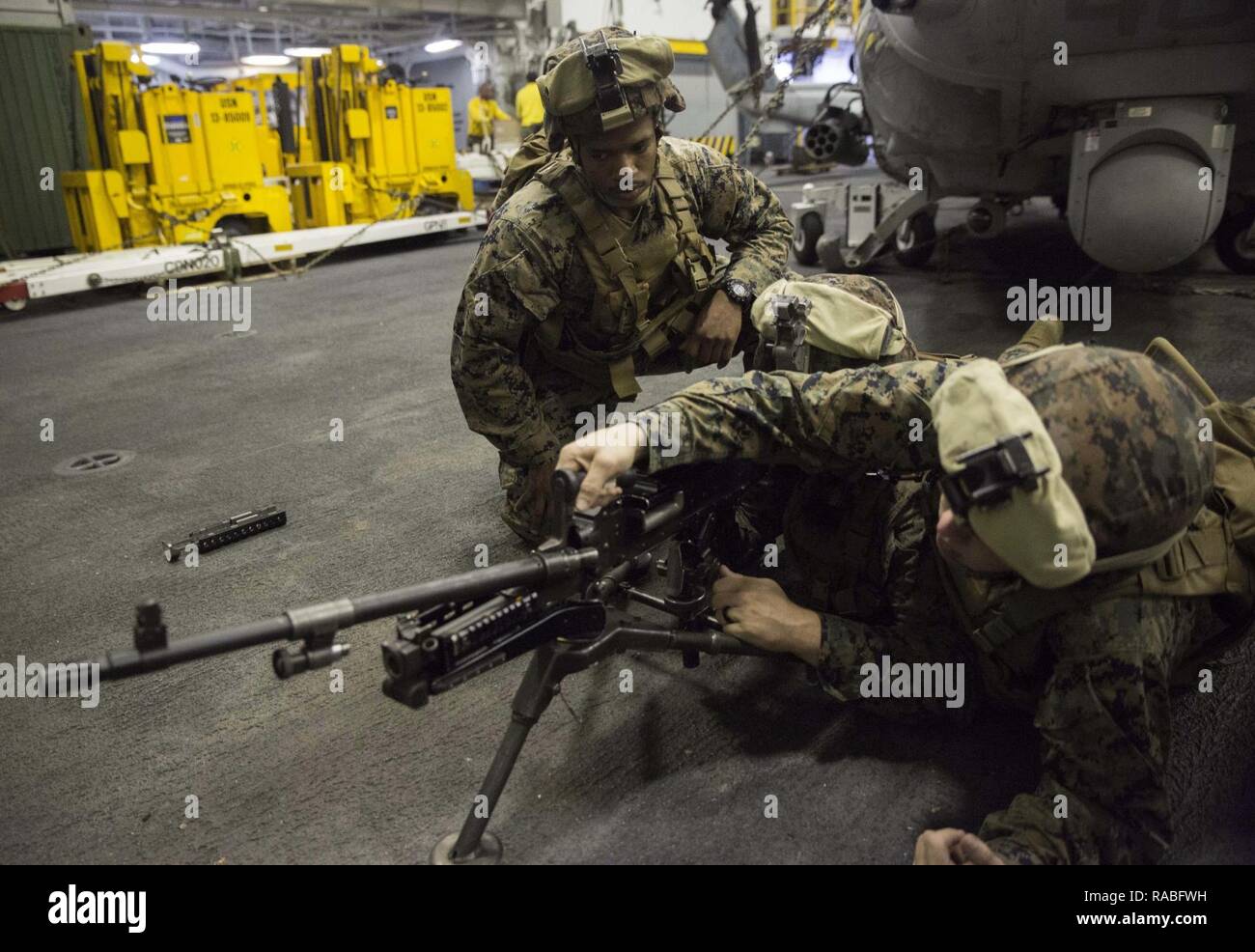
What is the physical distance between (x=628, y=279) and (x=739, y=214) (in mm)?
718

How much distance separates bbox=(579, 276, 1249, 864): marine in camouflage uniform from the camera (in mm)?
1483

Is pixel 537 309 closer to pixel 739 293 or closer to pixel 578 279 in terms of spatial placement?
pixel 578 279

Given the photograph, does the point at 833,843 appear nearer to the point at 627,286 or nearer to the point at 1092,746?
the point at 1092,746

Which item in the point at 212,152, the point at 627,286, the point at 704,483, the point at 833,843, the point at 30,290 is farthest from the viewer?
the point at 212,152

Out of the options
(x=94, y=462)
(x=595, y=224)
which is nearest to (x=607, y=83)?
(x=595, y=224)

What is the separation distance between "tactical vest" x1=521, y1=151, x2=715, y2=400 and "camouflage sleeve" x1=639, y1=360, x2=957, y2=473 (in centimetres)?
98

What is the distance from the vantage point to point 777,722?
7.30ft

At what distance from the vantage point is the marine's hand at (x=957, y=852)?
158cm

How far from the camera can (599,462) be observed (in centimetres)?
174

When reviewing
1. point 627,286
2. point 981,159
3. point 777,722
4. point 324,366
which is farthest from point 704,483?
point 981,159

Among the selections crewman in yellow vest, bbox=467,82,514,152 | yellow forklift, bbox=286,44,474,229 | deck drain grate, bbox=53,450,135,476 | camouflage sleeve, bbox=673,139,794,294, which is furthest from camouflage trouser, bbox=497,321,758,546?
crewman in yellow vest, bbox=467,82,514,152

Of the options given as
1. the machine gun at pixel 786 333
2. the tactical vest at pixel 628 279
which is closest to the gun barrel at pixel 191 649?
the machine gun at pixel 786 333

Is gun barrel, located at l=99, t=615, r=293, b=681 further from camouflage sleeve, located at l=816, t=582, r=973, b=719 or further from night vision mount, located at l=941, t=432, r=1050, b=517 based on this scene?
camouflage sleeve, located at l=816, t=582, r=973, b=719

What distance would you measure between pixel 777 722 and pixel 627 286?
138 centimetres
